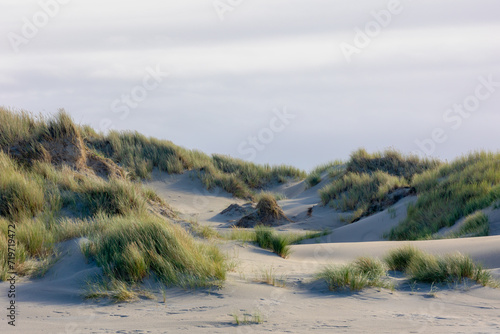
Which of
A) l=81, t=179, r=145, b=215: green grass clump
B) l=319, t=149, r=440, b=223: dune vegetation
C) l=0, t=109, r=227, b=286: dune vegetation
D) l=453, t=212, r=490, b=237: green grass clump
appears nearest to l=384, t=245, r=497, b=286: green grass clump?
l=0, t=109, r=227, b=286: dune vegetation

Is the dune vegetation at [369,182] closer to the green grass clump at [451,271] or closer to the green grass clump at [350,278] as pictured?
the green grass clump at [451,271]

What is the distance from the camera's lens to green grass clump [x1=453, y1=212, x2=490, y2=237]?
912 centimetres

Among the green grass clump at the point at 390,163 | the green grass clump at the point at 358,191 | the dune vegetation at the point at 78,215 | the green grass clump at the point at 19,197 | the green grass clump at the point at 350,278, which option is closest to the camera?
the green grass clump at the point at 350,278

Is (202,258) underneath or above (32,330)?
above

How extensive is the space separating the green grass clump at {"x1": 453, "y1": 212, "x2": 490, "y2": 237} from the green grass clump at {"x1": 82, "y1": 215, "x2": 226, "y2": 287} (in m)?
5.61

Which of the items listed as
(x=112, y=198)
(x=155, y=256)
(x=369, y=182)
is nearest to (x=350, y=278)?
(x=155, y=256)

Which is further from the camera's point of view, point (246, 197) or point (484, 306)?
point (246, 197)

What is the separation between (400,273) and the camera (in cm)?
600

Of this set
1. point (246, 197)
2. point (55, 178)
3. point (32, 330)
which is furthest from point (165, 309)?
point (246, 197)

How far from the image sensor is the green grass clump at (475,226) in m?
9.12

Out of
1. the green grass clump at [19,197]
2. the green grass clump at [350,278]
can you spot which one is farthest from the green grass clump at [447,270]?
the green grass clump at [19,197]

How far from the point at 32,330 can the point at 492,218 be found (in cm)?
840

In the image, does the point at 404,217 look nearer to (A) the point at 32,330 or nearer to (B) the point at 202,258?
(B) the point at 202,258

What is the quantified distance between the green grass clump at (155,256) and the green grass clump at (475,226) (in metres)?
5.61
